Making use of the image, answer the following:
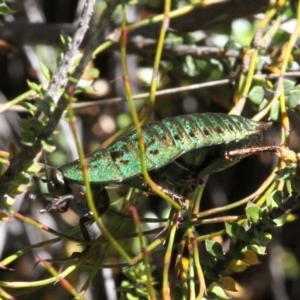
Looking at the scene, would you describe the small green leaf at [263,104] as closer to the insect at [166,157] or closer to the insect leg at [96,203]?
the insect at [166,157]

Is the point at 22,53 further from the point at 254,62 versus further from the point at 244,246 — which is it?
the point at 244,246

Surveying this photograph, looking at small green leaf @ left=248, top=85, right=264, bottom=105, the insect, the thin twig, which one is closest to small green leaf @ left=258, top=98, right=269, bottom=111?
small green leaf @ left=248, top=85, right=264, bottom=105

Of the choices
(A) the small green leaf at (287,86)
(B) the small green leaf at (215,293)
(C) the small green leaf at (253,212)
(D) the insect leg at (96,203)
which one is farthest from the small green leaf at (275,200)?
(A) the small green leaf at (287,86)

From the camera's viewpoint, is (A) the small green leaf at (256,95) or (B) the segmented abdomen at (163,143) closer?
(B) the segmented abdomen at (163,143)

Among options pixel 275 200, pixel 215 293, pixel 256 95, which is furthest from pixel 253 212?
pixel 256 95

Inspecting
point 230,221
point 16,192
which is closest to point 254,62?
point 230,221
